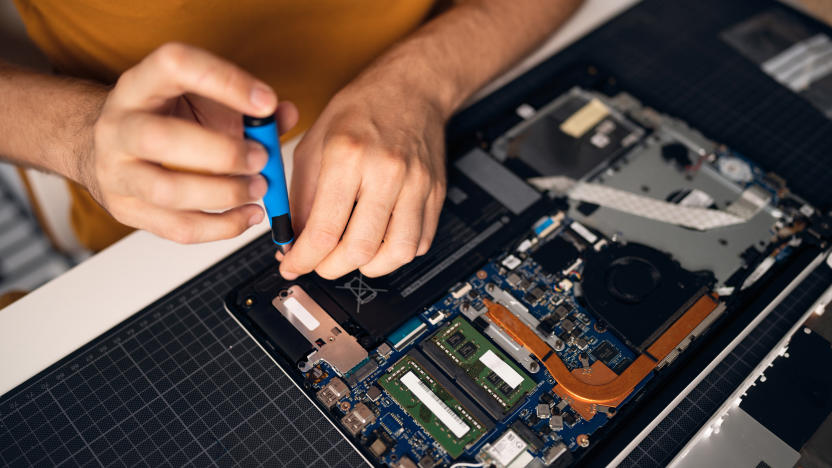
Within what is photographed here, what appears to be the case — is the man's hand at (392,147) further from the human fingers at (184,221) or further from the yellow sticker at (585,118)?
the yellow sticker at (585,118)

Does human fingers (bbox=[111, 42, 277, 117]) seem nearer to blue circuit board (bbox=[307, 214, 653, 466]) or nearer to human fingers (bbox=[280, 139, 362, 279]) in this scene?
human fingers (bbox=[280, 139, 362, 279])

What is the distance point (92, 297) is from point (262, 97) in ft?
3.81

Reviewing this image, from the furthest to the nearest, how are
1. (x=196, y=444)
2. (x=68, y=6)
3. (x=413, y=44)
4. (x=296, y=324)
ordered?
(x=413, y=44)
(x=68, y=6)
(x=296, y=324)
(x=196, y=444)

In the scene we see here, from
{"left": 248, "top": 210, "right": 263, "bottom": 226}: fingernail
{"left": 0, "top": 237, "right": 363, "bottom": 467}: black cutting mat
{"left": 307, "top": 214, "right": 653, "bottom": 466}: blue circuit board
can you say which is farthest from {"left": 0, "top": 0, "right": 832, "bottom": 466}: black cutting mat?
{"left": 248, "top": 210, "right": 263, "bottom": 226}: fingernail

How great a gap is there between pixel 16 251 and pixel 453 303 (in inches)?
132

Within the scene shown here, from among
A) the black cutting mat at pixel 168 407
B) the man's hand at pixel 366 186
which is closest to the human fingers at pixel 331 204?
the man's hand at pixel 366 186

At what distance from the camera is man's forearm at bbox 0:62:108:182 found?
1874mm

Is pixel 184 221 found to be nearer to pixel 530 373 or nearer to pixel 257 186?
pixel 257 186

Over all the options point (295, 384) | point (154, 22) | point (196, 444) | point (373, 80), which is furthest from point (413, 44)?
point (196, 444)

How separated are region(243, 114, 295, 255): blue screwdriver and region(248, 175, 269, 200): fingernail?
0.09 ft

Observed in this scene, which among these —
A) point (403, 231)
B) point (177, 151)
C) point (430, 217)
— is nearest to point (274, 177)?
point (177, 151)

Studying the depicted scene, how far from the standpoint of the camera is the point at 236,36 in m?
2.41

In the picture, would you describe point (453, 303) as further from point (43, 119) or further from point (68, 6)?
point (68, 6)

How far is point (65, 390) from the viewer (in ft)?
6.07
